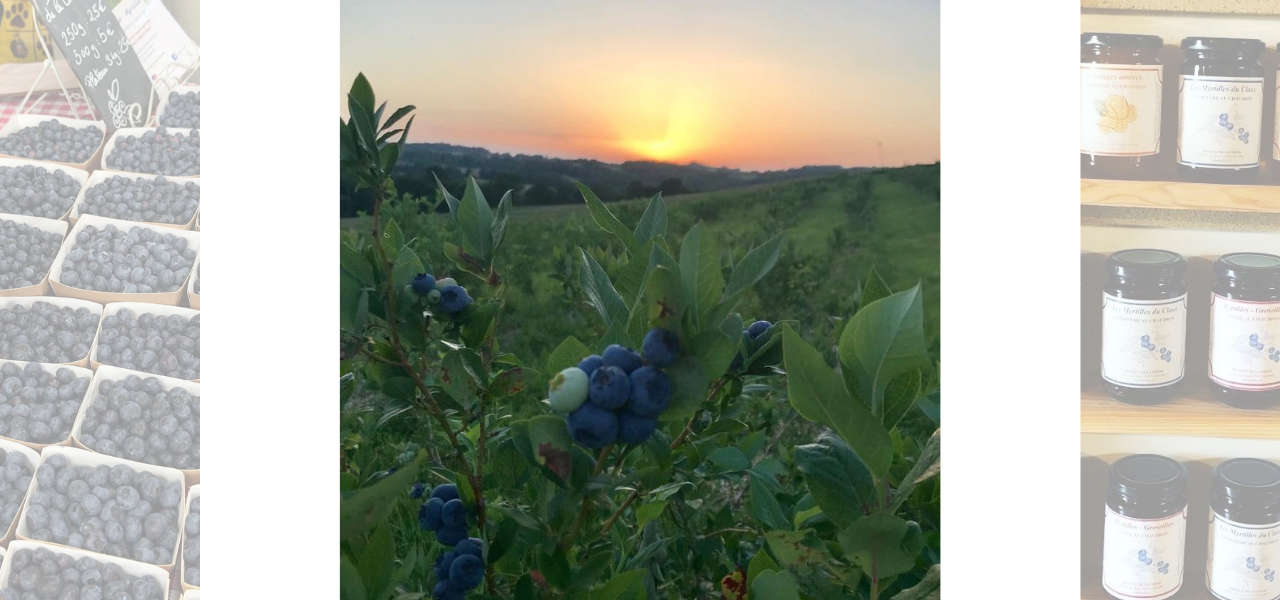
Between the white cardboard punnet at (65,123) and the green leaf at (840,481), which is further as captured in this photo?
the white cardboard punnet at (65,123)

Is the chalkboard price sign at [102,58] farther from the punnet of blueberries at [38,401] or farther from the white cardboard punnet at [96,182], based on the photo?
the punnet of blueberries at [38,401]

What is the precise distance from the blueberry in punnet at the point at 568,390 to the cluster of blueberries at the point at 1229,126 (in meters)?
0.40

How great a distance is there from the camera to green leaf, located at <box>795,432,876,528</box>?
1.11 ft

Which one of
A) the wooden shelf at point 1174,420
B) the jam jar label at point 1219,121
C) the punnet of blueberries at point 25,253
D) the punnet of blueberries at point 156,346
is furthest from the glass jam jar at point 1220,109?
the punnet of blueberries at point 25,253

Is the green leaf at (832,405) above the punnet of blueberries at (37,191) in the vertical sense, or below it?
below

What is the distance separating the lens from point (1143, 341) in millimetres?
490

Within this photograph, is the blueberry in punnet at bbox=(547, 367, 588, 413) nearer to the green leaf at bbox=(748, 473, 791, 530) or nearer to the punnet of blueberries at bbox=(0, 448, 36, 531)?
the green leaf at bbox=(748, 473, 791, 530)

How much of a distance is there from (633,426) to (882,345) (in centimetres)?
10

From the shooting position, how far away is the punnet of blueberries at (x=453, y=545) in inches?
17.2

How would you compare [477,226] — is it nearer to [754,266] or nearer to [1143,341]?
[754,266]

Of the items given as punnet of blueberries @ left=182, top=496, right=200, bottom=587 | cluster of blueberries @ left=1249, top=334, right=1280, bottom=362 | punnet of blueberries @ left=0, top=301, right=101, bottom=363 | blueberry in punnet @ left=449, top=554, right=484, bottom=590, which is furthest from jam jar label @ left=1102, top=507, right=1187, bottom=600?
punnet of blueberries @ left=0, top=301, right=101, bottom=363

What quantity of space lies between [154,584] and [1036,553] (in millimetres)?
402

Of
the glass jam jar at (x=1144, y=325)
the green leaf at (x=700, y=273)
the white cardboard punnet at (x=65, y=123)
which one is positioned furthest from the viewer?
the white cardboard punnet at (x=65, y=123)

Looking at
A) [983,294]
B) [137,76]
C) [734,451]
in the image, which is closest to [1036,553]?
[983,294]
